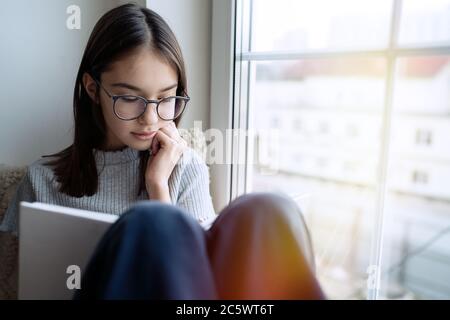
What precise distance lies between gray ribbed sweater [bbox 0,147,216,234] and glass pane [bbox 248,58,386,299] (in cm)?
23

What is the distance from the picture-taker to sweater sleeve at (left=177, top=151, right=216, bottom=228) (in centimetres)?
83

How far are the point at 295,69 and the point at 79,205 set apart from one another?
0.61 meters

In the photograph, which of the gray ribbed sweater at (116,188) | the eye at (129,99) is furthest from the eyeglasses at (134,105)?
the gray ribbed sweater at (116,188)

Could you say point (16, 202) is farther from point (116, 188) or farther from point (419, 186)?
point (419, 186)

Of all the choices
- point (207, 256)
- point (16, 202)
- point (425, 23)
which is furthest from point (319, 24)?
point (16, 202)

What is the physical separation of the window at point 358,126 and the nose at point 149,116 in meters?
0.38

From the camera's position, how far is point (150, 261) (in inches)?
18.1

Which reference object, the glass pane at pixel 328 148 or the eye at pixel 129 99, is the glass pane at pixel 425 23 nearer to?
the glass pane at pixel 328 148

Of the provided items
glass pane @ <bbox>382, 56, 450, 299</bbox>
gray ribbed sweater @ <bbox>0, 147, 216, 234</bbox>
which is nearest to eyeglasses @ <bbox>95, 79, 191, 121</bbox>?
gray ribbed sweater @ <bbox>0, 147, 216, 234</bbox>

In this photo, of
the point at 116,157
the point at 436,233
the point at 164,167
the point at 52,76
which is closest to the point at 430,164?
the point at 436,233

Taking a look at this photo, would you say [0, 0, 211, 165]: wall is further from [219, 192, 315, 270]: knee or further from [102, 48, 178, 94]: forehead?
[219, 192, 315, 270]: knee

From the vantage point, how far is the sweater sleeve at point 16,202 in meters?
0.80

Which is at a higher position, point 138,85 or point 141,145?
point 138,85

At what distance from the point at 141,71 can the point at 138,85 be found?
28 mm
